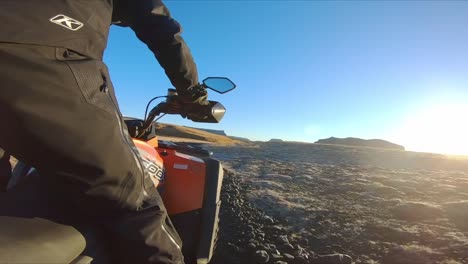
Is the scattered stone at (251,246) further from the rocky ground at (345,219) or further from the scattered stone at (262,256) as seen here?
the scattered stone at (262,256)

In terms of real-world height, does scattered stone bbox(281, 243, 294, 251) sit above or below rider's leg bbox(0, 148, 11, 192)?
below

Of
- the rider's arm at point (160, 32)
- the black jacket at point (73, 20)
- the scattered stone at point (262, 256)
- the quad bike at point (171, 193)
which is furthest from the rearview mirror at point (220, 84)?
the scattered stone at point (262, 256)

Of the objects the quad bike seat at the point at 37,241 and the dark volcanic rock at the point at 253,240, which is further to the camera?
the dark volcanic rock at the point at 253,240

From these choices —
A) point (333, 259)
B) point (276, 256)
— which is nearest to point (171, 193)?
point (276, 256)

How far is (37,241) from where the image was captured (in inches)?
48.0

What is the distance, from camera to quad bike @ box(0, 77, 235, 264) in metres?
1.50

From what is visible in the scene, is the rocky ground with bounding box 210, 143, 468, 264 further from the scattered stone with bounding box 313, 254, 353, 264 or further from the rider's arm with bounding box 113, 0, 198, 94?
the rider's arm with bounding box 113, 0, 198, 94

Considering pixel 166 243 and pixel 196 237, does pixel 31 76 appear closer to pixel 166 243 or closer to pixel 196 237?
pixel 166 243

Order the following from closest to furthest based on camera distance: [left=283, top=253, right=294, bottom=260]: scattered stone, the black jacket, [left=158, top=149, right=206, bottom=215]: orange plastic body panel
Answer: the black jacket → [left=158, top=149, right=206, bottom=215]: orange plastic body panel → [left=283, top=253, right=294, bottom=260]: scattered stone

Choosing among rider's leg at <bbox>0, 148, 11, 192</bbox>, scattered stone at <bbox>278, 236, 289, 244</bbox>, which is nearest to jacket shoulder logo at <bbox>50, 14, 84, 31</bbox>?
rider's leg at <bbox>0, 148, 11, 192</bbox>

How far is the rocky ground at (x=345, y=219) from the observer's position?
3.78 m

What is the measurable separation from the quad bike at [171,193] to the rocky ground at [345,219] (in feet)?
3.77

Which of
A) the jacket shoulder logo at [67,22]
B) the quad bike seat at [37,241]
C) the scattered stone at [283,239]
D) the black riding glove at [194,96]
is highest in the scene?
the jacket shoulder logo at [67,22]

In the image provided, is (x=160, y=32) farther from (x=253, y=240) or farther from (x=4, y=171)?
(x=253, y=240)
